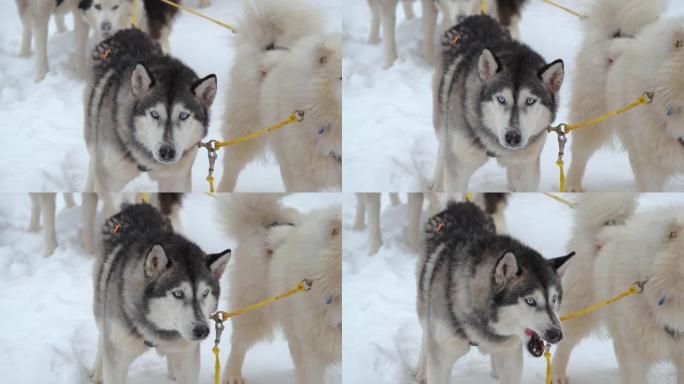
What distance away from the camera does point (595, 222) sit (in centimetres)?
288

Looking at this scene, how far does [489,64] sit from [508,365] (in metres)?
0.96

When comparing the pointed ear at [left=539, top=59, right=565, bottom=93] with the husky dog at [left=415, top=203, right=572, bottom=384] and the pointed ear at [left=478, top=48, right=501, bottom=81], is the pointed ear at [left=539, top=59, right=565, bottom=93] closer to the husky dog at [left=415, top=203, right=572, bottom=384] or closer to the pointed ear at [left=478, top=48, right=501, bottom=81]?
the pointed ear at [left=478, top=48, right=501, bottom=81]

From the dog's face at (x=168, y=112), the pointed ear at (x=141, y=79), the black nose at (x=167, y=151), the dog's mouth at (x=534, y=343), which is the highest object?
the pointed ear at (x=141, y=79)

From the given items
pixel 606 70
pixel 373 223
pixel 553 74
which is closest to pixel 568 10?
pixel 606 70

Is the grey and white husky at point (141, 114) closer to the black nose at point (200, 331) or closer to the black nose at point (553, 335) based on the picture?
the black nose at point (200, 331)

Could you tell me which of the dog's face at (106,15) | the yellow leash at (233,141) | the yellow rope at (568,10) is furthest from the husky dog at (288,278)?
the yellow rope at (568,10)

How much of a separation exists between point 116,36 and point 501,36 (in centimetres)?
122

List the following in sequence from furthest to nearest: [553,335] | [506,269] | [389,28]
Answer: [389,28], [506,269], [553,335]

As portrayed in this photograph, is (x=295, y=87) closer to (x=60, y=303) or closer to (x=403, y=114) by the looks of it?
(x=403, y=114)

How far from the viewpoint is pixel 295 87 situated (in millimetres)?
2830

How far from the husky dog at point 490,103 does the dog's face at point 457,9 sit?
0.09 feet

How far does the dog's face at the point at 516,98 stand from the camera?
253 centimetres

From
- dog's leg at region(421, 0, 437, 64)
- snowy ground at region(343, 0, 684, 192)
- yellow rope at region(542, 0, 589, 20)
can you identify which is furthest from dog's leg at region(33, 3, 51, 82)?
yellow rope at region(542, 0, 589, 20)

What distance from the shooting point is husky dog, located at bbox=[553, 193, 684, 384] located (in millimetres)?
2805
